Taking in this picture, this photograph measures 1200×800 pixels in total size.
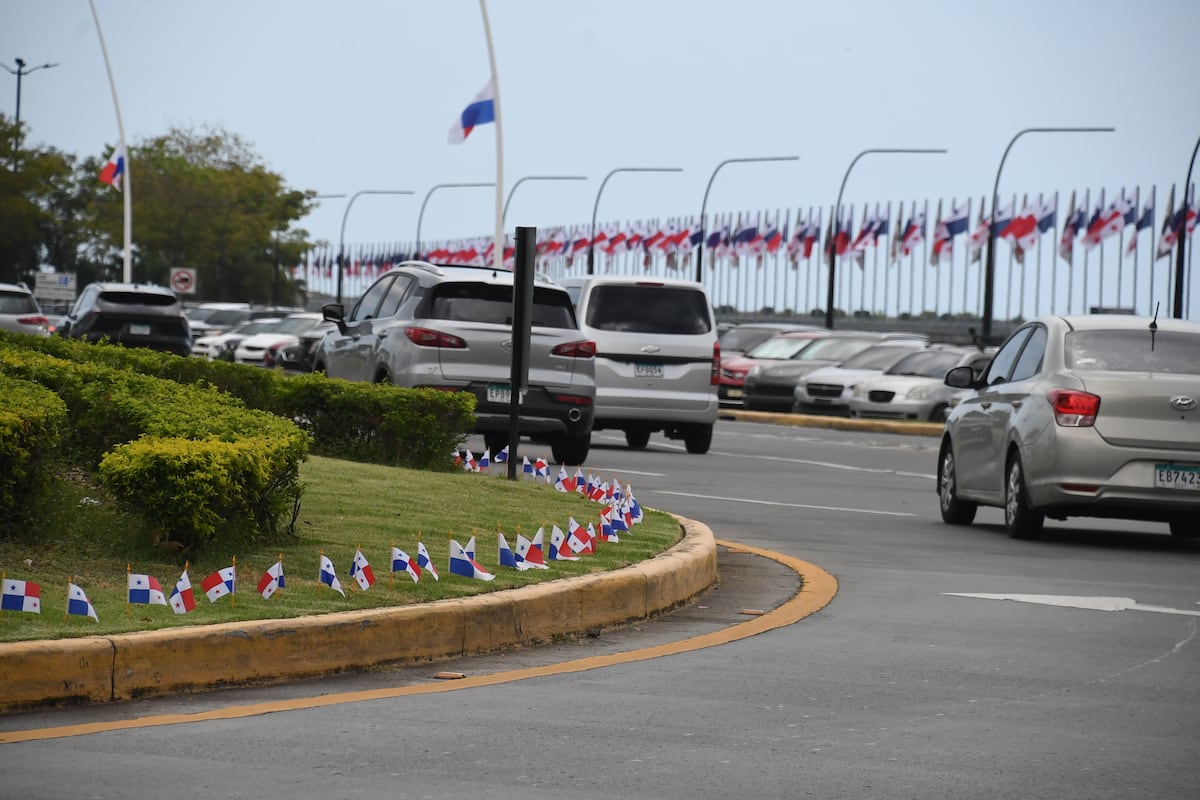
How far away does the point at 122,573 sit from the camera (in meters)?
8.49

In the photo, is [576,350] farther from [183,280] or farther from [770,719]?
[183,280]

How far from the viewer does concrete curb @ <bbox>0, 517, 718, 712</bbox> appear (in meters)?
6.64

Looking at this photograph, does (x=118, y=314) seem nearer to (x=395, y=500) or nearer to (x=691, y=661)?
(x=395, y=500)

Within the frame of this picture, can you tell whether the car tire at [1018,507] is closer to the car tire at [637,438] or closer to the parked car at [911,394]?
the car tire at [637,438]

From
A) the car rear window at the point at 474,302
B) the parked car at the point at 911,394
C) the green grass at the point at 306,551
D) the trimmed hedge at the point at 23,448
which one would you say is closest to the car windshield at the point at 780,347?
the parked car at the point at 911,394

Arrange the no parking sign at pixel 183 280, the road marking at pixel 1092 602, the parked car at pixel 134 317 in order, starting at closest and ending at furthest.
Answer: the road marking at pixel 1092 602 → the parked car at pixel 134 317 → the no parking sign at pixel 183 280

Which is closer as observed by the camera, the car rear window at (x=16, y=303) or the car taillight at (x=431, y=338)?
the car taillight at (x=431, y=338)

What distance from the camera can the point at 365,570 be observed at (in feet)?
28.1

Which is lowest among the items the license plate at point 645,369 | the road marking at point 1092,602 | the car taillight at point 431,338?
the road marking at point 1092,602

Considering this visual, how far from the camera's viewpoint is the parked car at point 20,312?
107 ft

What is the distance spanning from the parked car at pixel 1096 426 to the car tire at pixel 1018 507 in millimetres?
10

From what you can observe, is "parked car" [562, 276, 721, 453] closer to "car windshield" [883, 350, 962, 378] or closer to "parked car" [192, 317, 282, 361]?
"car windshield" [883, 350, 962, 378]

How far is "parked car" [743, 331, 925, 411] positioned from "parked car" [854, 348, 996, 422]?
8.33 ft

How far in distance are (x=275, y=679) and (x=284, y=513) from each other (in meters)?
2.41
